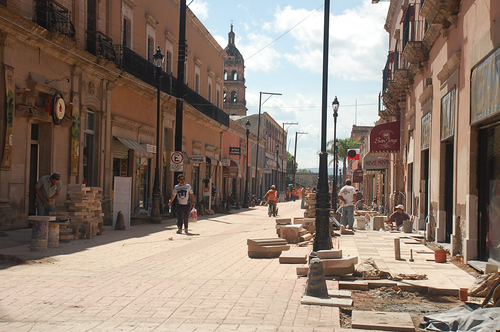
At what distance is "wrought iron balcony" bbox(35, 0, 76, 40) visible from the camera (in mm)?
15219

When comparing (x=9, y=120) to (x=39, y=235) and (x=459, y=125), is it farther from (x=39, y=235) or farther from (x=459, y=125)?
(x=459, y=125)

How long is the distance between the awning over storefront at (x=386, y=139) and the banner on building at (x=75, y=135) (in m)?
12.9

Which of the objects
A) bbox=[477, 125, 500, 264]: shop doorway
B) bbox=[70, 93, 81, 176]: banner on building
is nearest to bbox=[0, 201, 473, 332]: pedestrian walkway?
bbox=[477, 125, 500, 264]: shop doorway

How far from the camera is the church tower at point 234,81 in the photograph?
238 ft

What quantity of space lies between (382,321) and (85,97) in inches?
584

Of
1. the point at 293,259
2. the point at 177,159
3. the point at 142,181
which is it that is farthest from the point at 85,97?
the point at 293,259

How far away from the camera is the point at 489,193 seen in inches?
375

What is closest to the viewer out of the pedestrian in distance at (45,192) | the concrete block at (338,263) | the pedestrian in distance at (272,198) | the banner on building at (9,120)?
the concrete block at (338,263)

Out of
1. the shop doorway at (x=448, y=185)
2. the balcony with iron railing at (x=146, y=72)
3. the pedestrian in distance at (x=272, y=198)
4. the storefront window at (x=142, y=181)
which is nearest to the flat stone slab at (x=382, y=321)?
the shop doorway at (x=448, y=185)

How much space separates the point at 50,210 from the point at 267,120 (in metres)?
62.1

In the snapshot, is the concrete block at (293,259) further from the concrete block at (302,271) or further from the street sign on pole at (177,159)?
the street sign on pole at (177,159)

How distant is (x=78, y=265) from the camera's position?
9211 millimetres

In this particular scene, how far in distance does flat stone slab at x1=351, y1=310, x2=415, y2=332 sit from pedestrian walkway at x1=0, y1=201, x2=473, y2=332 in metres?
0.26

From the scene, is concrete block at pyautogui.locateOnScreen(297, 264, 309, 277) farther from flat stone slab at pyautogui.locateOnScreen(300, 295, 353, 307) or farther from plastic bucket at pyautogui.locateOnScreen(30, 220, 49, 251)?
plastic bucket at pyautogui.locateOnScreen(30, 220, 49, 251)
